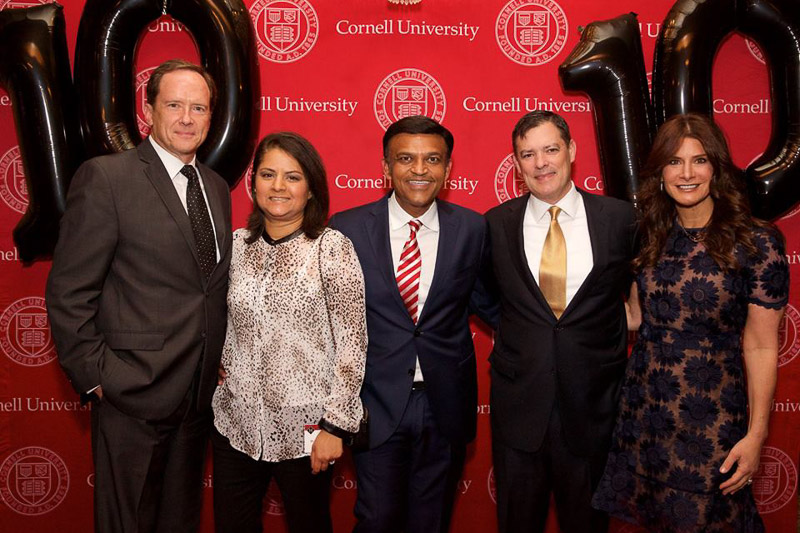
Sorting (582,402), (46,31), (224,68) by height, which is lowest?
(582,402)

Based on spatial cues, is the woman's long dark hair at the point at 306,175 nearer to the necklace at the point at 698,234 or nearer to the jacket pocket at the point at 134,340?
the jacket pocket at the point at 134,340

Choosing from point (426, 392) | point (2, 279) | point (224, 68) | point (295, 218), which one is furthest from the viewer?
point (2, 279)

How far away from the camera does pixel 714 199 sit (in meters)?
2.00

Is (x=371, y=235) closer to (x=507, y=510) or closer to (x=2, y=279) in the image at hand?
(x=507, y=510)

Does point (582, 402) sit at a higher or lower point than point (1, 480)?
higher

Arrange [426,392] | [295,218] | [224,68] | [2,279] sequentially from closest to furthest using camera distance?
[295,218]
[426,392]
[224,68]
[2,279]

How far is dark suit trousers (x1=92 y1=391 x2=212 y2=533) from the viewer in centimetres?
188

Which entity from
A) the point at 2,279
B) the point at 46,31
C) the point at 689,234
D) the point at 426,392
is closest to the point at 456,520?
the point at 426,392

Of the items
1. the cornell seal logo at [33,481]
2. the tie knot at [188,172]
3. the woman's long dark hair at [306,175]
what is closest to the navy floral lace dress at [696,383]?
the woman's long dark hair at [306,175]

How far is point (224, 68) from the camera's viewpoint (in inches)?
95.7

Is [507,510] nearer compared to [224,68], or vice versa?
[507,510]

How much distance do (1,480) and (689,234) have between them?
3517mm

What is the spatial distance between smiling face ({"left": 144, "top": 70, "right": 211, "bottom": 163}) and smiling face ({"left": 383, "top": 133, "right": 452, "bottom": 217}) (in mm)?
731

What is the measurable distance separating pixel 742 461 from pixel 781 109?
162cm
